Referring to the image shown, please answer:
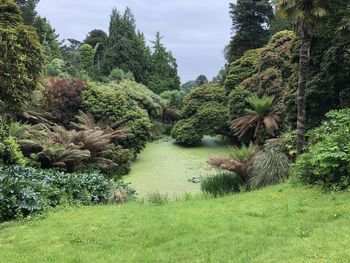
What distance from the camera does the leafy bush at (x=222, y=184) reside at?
478 inches

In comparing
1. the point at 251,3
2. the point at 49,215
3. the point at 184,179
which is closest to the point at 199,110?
the point at 184,179

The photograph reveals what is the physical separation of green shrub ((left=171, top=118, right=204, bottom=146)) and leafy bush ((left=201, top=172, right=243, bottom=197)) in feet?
31.3

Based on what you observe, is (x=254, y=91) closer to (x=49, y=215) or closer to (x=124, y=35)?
(x=49, y=215)

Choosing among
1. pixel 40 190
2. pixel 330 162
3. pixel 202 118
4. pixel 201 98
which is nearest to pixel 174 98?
pixel 201 98

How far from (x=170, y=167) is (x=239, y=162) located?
513cm

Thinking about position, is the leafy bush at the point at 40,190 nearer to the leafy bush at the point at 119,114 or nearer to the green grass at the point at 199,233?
the green grass at the point at 199,233

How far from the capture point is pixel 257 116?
1816cm

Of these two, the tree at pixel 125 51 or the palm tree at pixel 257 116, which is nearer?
the palm tree at pixel 257 116

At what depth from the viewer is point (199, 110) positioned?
77.8 ft

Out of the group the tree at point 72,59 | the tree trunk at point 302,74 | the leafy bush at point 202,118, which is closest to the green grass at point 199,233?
the tree trunk at point 302,74

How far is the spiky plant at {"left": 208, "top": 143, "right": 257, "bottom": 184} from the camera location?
471 inches

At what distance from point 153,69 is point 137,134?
22388mm

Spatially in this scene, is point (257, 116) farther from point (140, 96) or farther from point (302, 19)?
point (302, 19)

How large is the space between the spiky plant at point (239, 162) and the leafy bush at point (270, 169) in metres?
0.51
